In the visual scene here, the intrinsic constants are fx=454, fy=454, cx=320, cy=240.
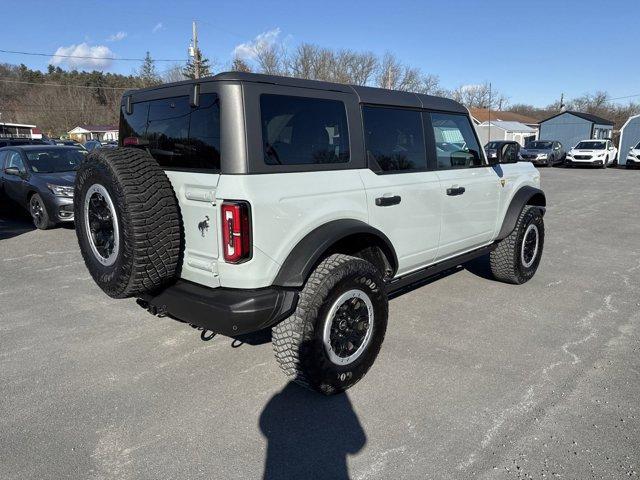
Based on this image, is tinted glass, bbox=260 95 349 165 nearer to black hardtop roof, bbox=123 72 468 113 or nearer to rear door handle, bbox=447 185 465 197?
black hardtop roof, bbox=123 72 468 113

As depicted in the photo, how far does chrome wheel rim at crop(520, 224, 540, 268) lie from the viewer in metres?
5.27

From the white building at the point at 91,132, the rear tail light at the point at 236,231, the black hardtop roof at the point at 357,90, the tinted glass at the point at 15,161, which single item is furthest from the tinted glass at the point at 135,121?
the white building at the point at 91,132

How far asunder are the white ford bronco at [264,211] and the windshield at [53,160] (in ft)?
21.2

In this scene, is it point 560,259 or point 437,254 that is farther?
point 560,259

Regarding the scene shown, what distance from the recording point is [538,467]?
240cm

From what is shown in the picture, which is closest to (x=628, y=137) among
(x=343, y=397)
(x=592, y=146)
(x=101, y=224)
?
(x=592, y=146)

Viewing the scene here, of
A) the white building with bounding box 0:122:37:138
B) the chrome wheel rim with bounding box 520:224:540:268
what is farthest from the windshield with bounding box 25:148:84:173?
the white building with bounding box 0:122:37:138

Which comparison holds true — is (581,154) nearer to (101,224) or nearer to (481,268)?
(481,268)

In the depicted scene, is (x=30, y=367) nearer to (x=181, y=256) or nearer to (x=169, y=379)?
(x=169, y=379)

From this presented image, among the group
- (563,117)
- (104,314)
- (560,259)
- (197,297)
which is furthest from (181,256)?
(563,117)

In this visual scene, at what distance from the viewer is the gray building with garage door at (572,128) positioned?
118 ft

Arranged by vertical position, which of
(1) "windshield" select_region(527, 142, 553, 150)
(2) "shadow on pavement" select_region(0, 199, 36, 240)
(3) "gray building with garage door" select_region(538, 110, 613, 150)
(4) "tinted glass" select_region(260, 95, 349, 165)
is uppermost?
(3) "gray building with garage door" select_region(538, 110, 613, 150)

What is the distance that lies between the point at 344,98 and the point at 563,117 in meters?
40.0

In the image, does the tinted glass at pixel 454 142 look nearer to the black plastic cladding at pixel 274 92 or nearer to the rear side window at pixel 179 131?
the black plastic cladding at pixel 274 92
